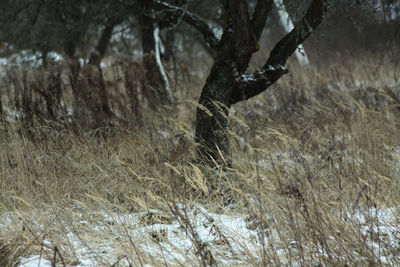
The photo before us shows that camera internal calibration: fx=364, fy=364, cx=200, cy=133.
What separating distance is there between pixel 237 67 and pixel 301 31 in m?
0.68

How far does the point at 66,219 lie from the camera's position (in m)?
2.47

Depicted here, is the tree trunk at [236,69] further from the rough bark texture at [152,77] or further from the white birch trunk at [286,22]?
the rough bark texture at [152,77]

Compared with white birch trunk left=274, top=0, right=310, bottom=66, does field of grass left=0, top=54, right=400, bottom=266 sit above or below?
below

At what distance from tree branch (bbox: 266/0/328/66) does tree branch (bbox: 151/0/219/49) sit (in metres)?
0.64

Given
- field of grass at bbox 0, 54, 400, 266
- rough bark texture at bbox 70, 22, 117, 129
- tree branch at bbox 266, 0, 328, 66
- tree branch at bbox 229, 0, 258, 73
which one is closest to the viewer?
field of grass at bbox 0, 54, 400, 266

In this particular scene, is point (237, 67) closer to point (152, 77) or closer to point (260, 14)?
point (260, 14)

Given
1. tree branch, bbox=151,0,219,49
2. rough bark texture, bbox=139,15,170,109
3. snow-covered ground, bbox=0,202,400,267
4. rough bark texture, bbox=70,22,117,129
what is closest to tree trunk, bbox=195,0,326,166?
tree branch, bbox=151,0,219,49

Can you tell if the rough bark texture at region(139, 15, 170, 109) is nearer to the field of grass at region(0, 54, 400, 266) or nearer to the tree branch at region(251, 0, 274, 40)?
the field of grass at region(0, 54, 400, 266)

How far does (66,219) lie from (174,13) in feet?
7.97

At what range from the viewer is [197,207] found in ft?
8.54

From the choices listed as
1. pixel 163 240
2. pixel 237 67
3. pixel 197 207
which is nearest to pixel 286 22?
pixel 237 67

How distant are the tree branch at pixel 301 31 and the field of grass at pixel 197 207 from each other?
2.51ft

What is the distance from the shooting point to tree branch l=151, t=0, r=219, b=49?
148 inches

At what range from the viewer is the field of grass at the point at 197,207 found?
2.07 metres
